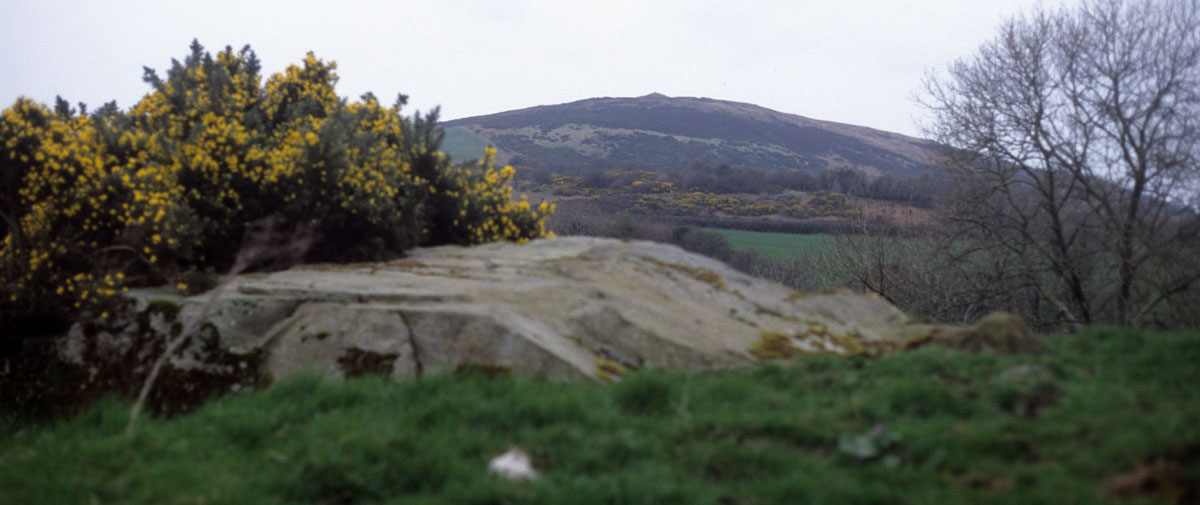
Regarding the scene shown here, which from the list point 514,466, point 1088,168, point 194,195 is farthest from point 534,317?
point 1088,168

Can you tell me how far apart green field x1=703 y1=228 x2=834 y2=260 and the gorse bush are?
15.6 metres

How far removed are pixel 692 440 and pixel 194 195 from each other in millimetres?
5846

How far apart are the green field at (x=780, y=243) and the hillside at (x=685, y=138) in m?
24.0

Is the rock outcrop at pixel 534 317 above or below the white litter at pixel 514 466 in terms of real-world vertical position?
above

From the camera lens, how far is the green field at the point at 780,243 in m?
24.2

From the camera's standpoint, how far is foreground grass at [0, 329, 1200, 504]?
2.79 meters

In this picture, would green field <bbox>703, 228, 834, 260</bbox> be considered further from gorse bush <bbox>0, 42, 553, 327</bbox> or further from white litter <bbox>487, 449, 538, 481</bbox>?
white litter <bbox>487, 449, 538, 481</bbox>

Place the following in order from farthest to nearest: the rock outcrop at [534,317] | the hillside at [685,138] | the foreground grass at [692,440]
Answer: the hillside at [685,138] → the rock outcrop at [534,317] → the foreground grass at [692,440]

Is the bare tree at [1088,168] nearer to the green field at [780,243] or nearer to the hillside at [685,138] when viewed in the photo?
the green field at [780,243]

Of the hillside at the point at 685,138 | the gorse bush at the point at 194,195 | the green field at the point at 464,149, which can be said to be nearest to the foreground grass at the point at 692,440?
the gorse bush at the point at 194,195

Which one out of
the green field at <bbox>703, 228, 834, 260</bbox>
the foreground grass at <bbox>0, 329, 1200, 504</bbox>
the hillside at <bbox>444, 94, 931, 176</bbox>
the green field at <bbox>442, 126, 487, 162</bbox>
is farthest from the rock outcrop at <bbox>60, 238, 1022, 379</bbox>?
the hillside at <bbox>444, 94, 931, 176</bbox>

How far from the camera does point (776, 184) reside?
40.1 metres

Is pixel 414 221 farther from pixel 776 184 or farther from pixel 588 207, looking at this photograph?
pixel 776 184

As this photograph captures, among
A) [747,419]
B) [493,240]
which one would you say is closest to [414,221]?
[493,240]
